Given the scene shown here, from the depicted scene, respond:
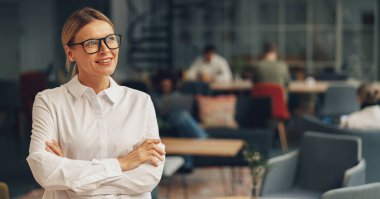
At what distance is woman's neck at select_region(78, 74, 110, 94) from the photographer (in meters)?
2.55

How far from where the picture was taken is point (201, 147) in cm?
671

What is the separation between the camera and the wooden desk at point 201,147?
643cm

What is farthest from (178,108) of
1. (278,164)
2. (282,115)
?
(278,164)

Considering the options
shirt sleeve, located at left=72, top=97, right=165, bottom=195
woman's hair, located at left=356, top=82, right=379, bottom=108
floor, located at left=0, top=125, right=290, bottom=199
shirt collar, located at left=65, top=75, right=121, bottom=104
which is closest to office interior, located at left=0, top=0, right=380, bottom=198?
floor, located at left=0, top=125, right=290, bottom=199

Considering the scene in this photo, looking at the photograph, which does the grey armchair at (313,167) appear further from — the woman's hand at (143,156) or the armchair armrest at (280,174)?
the woman's hand at (143,156)

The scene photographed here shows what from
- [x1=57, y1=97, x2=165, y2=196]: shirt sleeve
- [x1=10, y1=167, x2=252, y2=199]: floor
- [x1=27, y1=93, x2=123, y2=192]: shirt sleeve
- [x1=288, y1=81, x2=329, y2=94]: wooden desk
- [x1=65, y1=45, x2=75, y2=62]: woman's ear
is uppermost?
[x1=65, y1=45, x2=75, y2=62]: woman's ear

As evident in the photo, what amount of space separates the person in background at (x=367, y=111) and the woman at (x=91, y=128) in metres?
4.04

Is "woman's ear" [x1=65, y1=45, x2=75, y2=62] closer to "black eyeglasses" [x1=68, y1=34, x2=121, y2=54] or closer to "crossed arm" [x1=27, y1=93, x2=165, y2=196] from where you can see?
"black eyeglasses" [x1=68, y1=34, x2=121, y2=54]

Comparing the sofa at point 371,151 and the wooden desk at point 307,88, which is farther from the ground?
the sofa at point 371,151

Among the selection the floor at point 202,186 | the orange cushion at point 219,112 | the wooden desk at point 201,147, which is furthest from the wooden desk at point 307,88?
the wooden desk at point 201,147

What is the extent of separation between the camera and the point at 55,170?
244 cm

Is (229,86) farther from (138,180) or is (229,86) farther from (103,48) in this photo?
(103,48)

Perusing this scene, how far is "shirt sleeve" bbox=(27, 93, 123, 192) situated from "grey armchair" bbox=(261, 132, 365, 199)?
2.96 m

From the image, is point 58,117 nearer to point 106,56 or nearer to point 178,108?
point 106,56
